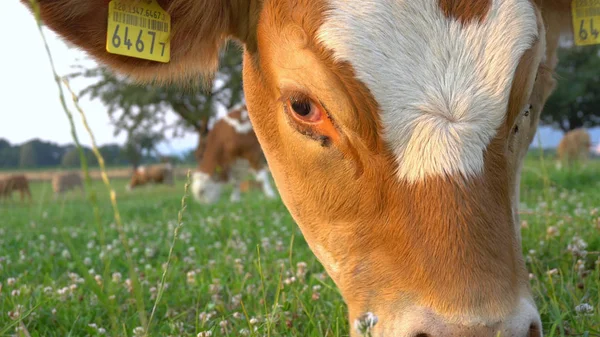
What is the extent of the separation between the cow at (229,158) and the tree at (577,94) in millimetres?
23077

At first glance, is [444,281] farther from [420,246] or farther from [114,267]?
[114,267]

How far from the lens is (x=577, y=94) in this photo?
109 ft

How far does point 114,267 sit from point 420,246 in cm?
346

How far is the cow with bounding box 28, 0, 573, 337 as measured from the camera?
168 centimetres

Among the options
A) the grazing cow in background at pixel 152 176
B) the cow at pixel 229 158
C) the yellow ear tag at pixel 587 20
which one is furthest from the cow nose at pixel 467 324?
the grazing cow in background at pixel 152 176

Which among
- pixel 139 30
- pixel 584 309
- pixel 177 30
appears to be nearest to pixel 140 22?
pixel 139 30

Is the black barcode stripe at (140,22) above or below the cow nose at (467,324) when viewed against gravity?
above

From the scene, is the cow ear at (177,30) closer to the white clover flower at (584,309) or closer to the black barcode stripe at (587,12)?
the black barcode stripe at (587,12)

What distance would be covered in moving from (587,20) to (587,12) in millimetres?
44

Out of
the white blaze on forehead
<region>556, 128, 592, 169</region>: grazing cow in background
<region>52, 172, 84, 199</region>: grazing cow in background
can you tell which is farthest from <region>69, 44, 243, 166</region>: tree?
the white blaze on forehead

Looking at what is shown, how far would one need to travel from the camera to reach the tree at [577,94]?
Result: 33.7m

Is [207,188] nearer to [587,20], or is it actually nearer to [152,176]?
[587,20]

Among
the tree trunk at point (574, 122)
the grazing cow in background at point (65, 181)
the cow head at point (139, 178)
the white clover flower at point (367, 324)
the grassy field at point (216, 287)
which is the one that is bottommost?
the cow head at point (139, 178)

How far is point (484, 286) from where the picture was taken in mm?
1619
